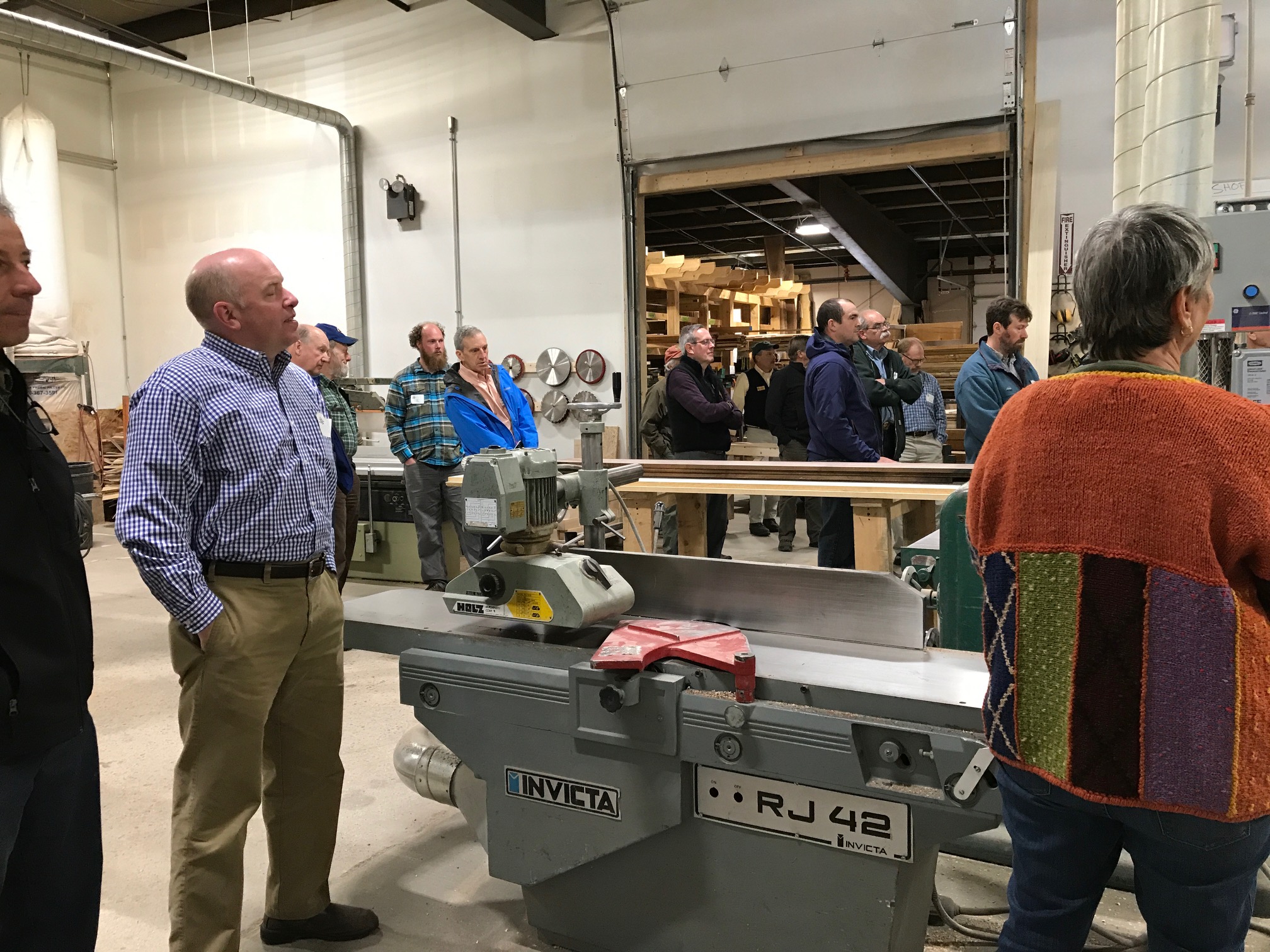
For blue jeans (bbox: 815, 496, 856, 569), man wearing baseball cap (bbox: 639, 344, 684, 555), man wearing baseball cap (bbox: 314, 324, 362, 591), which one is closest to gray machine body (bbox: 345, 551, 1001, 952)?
man wearing baseball cap (bbox: 314, 324, 362, 591)

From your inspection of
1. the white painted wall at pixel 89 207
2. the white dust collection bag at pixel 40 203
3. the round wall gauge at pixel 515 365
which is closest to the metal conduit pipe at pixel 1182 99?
the round wall gauge at pixel 515 365

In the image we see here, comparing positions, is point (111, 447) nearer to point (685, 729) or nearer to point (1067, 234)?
point (1067, 234)

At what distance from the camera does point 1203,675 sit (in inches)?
39.2

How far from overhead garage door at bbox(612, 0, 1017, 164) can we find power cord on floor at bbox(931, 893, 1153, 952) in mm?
4248

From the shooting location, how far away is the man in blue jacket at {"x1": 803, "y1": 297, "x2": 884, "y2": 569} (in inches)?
153

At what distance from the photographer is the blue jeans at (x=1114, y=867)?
1.05 m

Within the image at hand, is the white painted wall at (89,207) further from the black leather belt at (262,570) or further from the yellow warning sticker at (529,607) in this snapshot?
the yellow warning sticker at (529,607)

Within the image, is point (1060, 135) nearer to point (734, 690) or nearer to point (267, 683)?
point (734, 690)

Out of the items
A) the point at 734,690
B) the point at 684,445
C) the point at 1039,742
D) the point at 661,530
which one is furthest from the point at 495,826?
the point at 684,445

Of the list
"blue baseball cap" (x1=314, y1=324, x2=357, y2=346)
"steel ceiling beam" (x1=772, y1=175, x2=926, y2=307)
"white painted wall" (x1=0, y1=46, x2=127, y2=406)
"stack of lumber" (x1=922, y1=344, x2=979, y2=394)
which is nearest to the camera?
"blue baseball cap" (x1=314, y1=324, x2=357, y2=346)

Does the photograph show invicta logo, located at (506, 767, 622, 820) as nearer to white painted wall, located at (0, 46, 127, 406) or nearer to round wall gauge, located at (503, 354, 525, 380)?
round wall gauge, located at (503, 354, 525, 380)

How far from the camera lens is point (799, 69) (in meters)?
5.39

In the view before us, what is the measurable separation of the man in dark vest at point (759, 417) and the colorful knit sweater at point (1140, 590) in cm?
567

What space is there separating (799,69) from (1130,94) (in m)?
2.95
